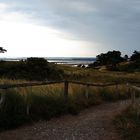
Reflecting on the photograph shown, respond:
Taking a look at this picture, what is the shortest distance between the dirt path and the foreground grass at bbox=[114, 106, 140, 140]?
20 centimetres

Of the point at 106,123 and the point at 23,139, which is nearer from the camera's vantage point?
the point at 23,139

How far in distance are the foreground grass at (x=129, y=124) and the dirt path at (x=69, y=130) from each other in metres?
0.20

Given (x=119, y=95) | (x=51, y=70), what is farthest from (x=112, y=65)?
(x=119, y=95)

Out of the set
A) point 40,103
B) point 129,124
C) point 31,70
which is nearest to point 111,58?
point 31,70

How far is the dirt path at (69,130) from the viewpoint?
9.82m

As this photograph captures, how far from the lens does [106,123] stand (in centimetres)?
1193

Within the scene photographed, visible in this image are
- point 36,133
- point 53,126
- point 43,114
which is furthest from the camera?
point 43,114

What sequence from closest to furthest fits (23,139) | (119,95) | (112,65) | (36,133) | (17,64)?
(23,139) → (36,133) → (119,95) → (17,64) → (112,65)

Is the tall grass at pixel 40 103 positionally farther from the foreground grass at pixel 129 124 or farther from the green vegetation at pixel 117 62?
the green vegetation at pixel 117 62

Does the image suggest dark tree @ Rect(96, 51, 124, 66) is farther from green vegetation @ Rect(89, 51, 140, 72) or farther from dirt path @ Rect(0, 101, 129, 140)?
dirt path @ Rect(0, 101, 129, 140)

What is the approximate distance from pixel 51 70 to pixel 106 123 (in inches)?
868

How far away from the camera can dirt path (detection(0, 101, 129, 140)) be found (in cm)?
982

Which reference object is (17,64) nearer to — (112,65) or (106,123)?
(106,123)

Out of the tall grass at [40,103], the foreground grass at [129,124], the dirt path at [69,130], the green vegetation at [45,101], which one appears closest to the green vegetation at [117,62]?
the green vegetation at [45,101]
